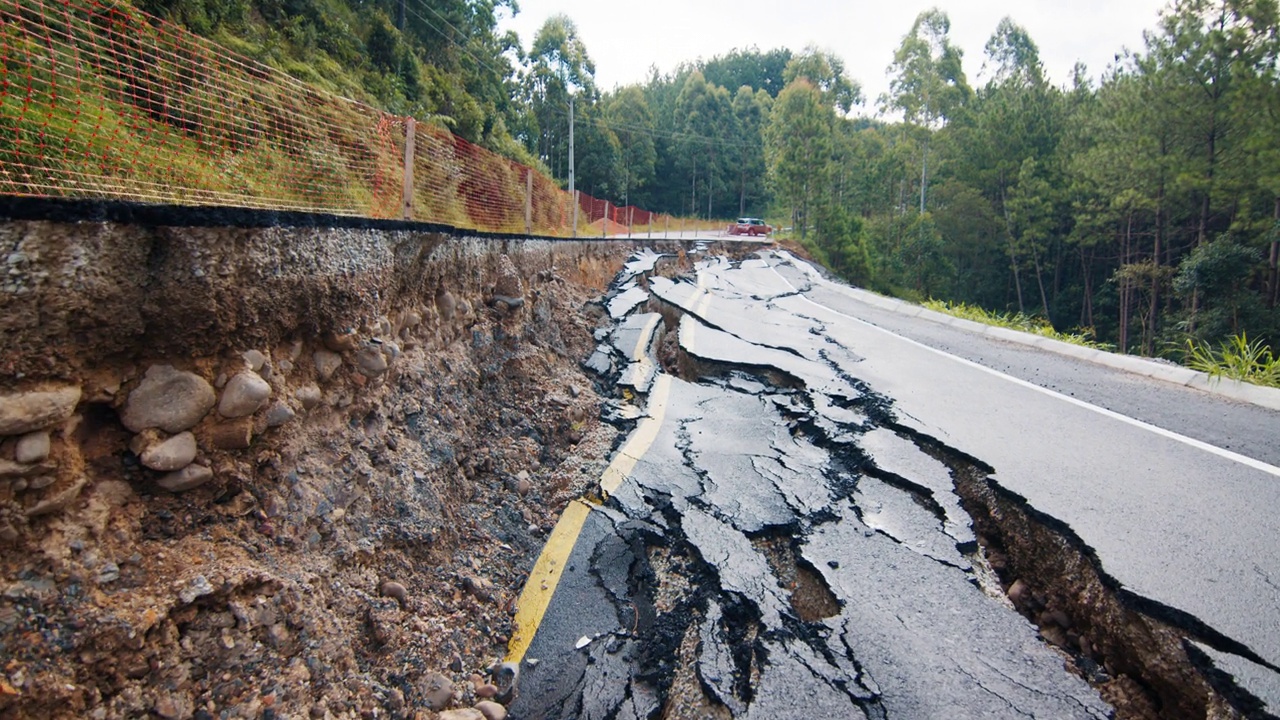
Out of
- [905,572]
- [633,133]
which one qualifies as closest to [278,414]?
[905,572]

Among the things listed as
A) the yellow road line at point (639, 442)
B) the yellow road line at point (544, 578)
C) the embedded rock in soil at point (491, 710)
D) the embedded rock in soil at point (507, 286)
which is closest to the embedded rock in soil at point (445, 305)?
the embedded rock in soil at point (507, 286)

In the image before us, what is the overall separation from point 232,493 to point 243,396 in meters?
0.37

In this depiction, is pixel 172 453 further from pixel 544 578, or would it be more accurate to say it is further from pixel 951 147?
pixel 951 147

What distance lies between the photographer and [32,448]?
1810mm

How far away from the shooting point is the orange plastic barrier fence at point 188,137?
321cm

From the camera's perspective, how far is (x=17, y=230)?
183 centimetres

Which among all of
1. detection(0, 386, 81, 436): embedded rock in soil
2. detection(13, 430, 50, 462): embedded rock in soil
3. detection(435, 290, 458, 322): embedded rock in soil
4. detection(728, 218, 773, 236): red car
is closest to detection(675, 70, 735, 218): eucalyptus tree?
detection(728, 218, 773, 236): red car

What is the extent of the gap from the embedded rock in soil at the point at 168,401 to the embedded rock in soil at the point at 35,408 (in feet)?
0.64

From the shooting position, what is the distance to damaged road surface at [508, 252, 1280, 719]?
7.66ft

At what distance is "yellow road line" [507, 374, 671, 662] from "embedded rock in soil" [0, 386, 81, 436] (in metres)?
1.87

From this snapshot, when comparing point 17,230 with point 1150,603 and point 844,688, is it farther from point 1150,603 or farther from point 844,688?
point 1150,603

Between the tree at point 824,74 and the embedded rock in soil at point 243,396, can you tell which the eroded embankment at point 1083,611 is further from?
the tree at point 824,74

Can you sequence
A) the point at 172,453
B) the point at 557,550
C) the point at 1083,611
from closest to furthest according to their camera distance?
1. the point at 172,453
2. the point at 1083,611
3. the point at 557,550

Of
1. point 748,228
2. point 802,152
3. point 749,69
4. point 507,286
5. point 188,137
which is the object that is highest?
point 749,69
